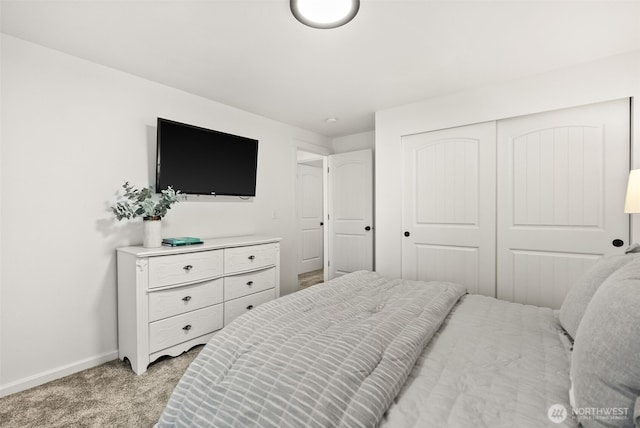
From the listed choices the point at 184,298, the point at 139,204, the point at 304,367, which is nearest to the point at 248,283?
the point at 184,298

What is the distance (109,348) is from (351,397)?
92.2 inches

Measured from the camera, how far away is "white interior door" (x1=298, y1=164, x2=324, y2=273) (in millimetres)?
5488

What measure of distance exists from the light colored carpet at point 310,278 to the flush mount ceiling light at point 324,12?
348 cm

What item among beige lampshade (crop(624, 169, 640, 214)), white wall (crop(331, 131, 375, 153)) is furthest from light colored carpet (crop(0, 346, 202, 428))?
white wall (crop(331, 131, 375, 153))

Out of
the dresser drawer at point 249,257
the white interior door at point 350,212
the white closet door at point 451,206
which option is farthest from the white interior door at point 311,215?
the white closet door at point 451,206

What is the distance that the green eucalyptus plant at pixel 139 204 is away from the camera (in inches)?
90.0

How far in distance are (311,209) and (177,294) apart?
367 cm

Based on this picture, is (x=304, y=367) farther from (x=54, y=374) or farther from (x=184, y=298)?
(x=54, y=374)

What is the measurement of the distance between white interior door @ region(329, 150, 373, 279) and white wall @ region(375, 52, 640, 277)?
722 mm

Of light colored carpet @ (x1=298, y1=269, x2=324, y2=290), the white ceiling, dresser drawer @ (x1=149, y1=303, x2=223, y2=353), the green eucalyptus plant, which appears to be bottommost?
light colored carpet @ (x1=298, y1=269, x2=324, y2=290)

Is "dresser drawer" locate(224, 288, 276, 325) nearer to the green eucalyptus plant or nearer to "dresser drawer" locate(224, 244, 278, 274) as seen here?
"dresser drawer" locate(224, 244, 278, 274)

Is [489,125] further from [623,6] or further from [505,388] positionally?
[505,388]

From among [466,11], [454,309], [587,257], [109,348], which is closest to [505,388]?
[454,309]

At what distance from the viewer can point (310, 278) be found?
496cm
